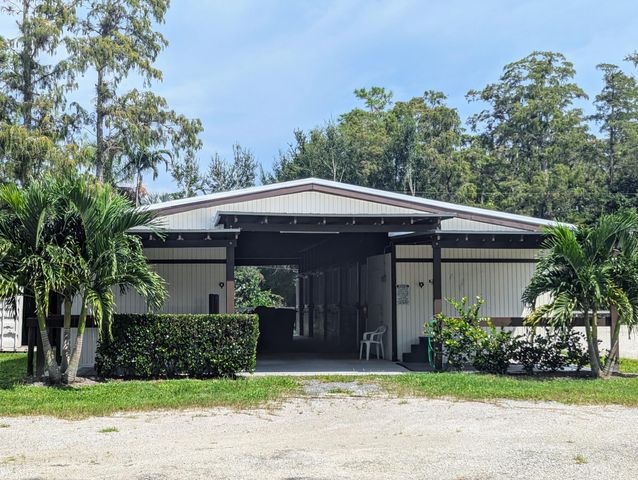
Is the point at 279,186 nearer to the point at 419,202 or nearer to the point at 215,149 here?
the point at 419,202

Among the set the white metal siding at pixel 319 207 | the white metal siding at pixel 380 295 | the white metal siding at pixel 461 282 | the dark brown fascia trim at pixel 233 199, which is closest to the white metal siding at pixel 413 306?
the white metal siding at pixel 461 282

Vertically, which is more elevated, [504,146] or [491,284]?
[504,146]

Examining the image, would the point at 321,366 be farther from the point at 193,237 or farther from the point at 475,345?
the point at 193,237

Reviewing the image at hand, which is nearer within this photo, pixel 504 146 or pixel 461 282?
pixel 461 282

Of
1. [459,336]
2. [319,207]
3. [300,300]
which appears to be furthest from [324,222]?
[300,300]

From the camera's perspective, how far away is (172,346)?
34.4 feet

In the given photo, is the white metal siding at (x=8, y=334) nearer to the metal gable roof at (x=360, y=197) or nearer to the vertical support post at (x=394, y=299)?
the metal gable roof at (x=360, y=197)

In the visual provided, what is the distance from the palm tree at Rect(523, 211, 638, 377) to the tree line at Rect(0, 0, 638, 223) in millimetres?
12325

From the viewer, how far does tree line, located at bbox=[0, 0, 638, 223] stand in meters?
22.0

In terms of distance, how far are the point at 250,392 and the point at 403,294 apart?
16.7ft

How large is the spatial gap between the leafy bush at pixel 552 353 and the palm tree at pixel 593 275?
33cm

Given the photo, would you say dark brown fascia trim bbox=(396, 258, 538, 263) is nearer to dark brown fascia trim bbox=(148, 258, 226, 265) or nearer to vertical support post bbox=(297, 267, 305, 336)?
dark brown fascia trim bbox=(148, 258, 226, 265)

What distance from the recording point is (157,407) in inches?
320

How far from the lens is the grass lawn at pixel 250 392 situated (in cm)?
823
